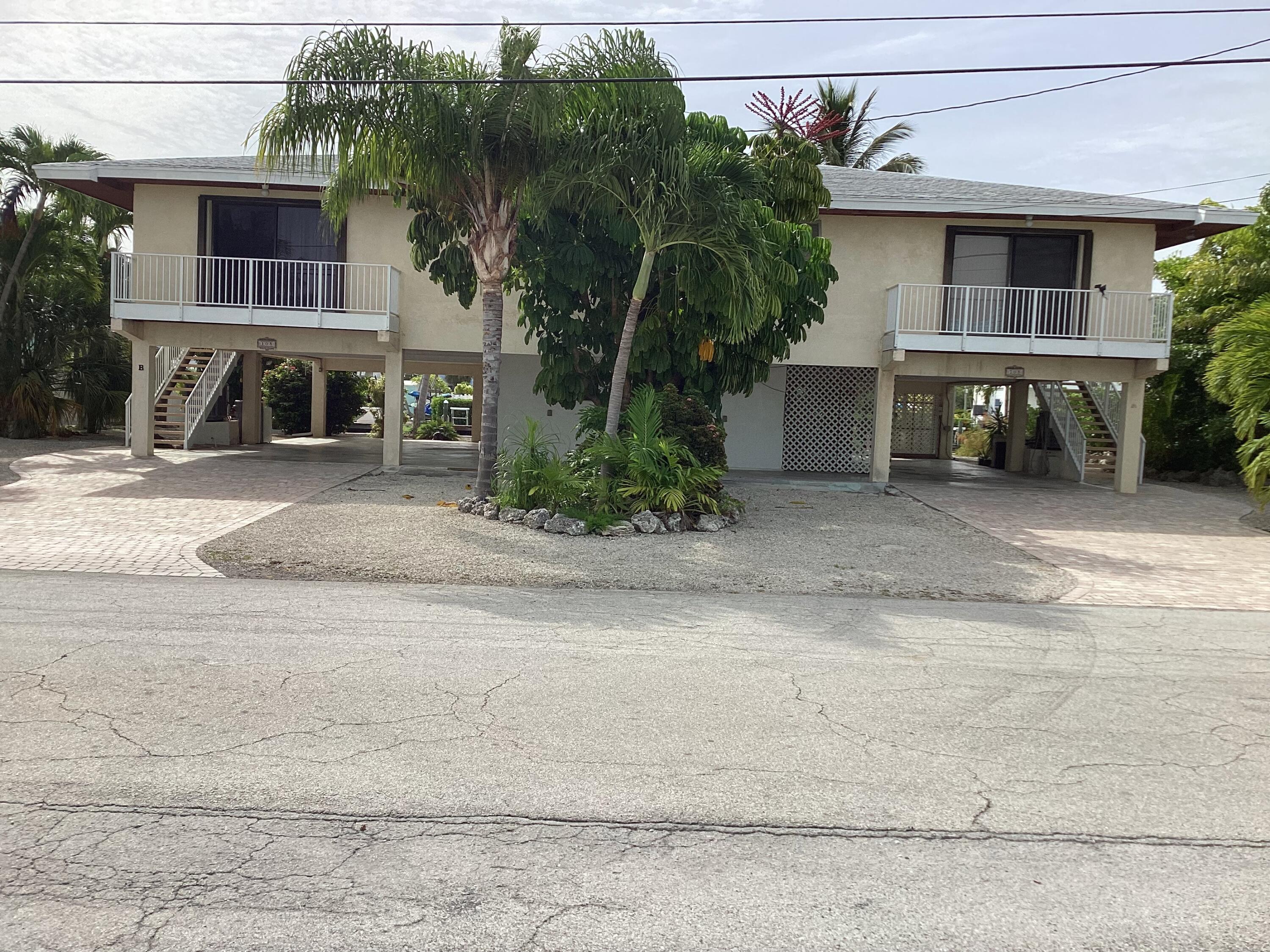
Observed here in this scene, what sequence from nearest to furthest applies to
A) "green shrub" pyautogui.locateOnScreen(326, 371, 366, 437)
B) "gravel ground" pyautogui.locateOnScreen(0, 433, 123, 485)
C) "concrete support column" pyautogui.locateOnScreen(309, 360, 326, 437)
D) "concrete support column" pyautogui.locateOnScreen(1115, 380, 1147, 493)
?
1. "gravel ground" pyautogui.locateOnScreen(0, 433, 123, 485)
2. "concrete support column" pyautogui.locateOnScreen(1115, 380, 1147, 493)
3. "concrete support column" pyautogui.locateOnScreen(309, 360, 326, 437)
4. "green shrub" pyautogui.locateOnScreen(326, 371, 366, 437)

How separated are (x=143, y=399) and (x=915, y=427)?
21.2m

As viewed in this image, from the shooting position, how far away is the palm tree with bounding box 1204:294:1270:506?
46.2 ft

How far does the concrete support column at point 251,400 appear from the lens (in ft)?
80.4

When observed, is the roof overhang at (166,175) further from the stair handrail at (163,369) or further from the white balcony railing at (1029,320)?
the white balcony railing at (1029,320)

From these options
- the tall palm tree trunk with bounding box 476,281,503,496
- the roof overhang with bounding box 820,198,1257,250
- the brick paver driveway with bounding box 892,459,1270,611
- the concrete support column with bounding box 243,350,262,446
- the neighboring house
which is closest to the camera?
the brick paver driveway with bounding box 892,459,1270,611

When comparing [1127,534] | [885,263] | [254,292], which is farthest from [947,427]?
[254,292]

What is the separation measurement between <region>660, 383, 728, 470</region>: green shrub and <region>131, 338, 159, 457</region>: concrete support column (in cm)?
1059

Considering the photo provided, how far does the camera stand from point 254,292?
1809cm

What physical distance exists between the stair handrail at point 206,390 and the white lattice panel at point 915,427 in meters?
18.8

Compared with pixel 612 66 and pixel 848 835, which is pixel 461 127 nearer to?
pixel 612 66

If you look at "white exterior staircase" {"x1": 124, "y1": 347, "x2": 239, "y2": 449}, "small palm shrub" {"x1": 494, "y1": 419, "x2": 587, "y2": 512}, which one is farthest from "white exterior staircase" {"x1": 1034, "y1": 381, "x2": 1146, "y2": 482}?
"white exterior staircase" {"x1": 124, "y1": 347, "x2": 239, "y2": 449}

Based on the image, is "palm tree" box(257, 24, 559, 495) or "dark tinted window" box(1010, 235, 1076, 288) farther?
"dark tinted window" box(1010, 235, 1076, 288)

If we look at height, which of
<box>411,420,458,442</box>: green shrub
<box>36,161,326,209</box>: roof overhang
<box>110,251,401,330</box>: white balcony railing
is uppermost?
<box>36,161,326,209</box>: roof overhang

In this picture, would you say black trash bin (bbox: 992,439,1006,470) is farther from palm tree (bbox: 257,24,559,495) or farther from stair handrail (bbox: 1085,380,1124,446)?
palm tree (bbox: 257,24,559,495)
